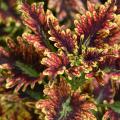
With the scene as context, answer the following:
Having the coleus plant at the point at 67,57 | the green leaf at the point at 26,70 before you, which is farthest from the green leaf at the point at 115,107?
the green leaf at the point at 26,70

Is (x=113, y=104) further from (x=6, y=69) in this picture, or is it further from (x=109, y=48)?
(x=6, y=69)

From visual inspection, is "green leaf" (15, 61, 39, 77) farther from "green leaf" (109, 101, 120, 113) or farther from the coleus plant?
"green leaf" (109, 101, 120, 113)

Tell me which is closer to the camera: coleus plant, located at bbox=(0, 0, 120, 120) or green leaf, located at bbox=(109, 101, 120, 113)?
coleus plant, located at bbox=(0, 0, 120, 120)

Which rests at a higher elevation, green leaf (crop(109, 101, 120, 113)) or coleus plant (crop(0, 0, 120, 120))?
coleus plant (crop(0, 0, 120, 120))

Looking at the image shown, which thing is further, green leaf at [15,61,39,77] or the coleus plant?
green leaf at [15,61,39,77]

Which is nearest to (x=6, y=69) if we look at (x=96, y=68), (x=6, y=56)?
(x=6, y=56)

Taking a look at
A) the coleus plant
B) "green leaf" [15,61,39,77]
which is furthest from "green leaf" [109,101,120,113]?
"green leaf" [15,61,39,77]

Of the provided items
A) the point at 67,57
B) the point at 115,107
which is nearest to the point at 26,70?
the point at 67,57

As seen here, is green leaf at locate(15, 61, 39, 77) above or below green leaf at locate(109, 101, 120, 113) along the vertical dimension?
above

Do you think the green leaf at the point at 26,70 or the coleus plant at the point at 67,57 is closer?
the coleus plant at the point at 67,57

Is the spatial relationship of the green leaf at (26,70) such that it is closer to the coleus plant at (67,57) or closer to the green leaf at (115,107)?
the coleus plant at (67,57)
